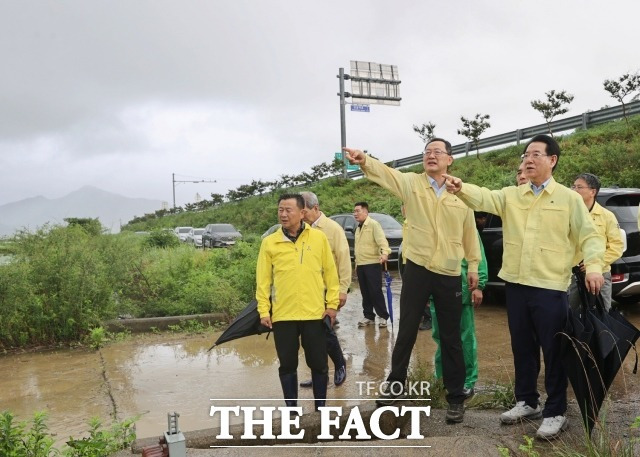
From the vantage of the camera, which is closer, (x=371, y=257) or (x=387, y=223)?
(x=371, y=257)

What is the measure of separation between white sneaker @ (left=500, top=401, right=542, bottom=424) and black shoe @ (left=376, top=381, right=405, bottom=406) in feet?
2.39

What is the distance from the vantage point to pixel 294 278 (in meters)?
4.20

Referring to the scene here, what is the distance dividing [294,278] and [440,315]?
110cm

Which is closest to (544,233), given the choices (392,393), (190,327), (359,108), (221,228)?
(392,393)

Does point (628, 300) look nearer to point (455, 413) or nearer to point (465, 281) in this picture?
point (465, 281)

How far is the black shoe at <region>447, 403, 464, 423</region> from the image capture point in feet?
13.2

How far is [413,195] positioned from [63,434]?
3.25 metres

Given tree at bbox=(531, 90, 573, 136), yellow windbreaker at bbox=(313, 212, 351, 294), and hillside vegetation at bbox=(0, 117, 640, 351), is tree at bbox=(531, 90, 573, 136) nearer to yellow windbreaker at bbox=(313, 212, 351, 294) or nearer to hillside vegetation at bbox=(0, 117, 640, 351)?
hillside vegetation at bbox=(0, 117, 640, 351)

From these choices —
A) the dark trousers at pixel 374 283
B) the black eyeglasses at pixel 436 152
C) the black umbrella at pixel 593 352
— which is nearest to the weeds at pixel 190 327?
the dark trousers at pixel 374 283

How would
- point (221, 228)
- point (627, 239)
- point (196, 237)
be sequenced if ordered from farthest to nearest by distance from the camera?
point (196, 237), point (221, 228), point (627, 239)

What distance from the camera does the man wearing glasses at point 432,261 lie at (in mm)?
4137

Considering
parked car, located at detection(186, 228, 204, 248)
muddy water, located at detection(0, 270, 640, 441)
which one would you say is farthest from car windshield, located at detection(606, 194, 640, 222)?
parked car, located at detection(186, 228, 204, 248)

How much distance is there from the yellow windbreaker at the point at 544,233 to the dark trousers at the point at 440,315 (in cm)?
42

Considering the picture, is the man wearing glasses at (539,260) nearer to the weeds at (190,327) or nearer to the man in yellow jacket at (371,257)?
the man in yellow jacket at (371,257)
